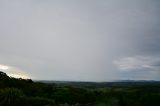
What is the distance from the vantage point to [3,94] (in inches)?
870

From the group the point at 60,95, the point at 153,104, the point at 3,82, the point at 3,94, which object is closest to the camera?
the point at 153,104

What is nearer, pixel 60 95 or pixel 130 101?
pixel 130 101

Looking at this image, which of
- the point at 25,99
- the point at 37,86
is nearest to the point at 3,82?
the point at 37,86

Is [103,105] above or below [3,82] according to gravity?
below

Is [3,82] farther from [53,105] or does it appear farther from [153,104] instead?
[153,104]

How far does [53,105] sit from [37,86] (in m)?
10.5

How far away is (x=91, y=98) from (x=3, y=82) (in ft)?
35.2

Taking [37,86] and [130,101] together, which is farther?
[37,86]

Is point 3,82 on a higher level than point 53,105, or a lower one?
higher

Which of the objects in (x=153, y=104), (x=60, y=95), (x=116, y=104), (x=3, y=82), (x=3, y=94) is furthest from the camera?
(x=3, y=82)

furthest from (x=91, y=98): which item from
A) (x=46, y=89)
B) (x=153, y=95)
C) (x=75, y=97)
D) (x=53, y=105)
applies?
(x=153, y=95)

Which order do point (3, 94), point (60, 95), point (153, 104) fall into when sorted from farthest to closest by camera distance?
point (60, 95), point (3, 94), point (153, 104)

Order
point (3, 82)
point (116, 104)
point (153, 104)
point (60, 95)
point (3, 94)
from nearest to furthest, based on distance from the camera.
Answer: point (153, 104) → point (116, 104) → point (3, 94) → point (60, 95) → point (3, 82)

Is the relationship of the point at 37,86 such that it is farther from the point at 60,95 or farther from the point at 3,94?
the point at 3,94
